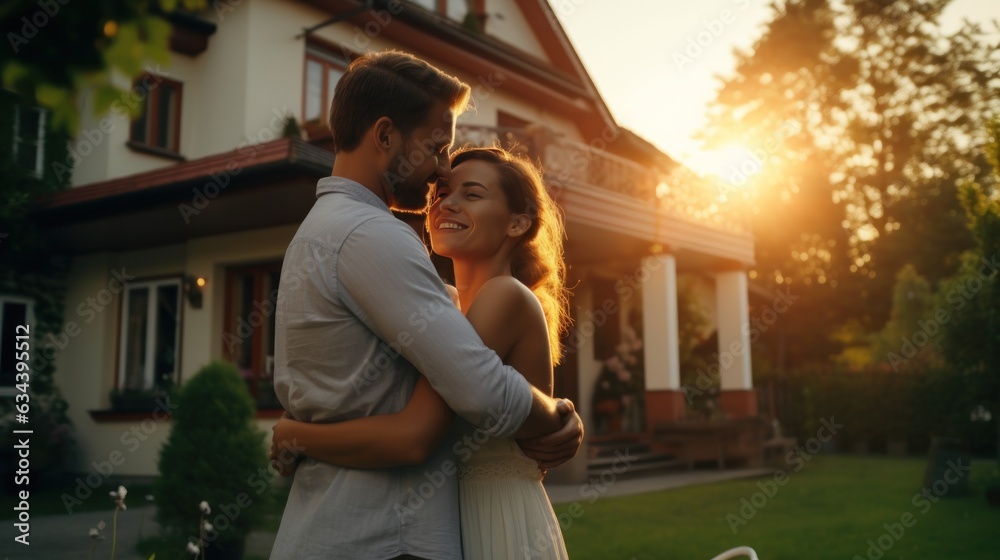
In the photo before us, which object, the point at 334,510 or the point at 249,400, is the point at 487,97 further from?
the point at 334,510

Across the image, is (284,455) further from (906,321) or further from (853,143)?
(853,143)

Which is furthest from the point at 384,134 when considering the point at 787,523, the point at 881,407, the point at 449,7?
the point at 881,407

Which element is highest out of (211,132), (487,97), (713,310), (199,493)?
(487,97)

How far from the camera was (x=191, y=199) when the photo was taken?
11305mm

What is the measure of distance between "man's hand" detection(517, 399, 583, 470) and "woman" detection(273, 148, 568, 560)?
0.39ft

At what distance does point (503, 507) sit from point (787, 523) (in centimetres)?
789

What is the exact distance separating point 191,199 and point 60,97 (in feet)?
34.1

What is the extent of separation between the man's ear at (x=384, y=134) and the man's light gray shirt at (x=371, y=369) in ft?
0.47

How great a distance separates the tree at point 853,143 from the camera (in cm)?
3241

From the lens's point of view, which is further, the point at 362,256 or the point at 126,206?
the point at 126,206

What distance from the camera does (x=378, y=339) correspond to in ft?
6.59

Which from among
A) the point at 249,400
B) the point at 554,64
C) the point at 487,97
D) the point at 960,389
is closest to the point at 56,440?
the point at 249,400

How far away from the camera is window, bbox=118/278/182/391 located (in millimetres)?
13680

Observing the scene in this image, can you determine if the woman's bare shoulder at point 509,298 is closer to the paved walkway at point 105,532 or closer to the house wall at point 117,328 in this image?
the paved walkway at point 105,532
